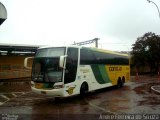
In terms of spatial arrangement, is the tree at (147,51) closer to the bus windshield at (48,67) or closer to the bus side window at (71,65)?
the bus side window at (71,65)

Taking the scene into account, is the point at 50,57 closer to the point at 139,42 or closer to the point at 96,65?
the point at 96,65

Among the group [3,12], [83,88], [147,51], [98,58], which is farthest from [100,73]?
[147,51]

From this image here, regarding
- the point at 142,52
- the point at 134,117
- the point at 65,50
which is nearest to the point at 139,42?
the point at 142,52

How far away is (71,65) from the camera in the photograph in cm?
1712

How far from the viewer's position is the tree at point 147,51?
56.2 metres

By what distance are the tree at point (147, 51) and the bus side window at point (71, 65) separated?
40.2 meters

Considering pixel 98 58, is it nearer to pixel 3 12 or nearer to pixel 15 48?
pixel 3 12

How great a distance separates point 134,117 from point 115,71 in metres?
12.9

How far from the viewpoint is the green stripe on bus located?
67.7ft

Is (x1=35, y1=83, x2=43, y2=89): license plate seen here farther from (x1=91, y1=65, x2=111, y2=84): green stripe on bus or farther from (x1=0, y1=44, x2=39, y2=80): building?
(x1=0, y1=44, x2=39, y2=80): building

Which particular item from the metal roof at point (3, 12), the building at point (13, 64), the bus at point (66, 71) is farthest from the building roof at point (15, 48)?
the bus at point (66, 71)

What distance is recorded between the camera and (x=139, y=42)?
58.5 m

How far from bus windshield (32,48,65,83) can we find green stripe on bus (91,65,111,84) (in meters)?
4.12

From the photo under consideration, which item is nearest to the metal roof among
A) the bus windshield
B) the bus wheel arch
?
the bus windshield
